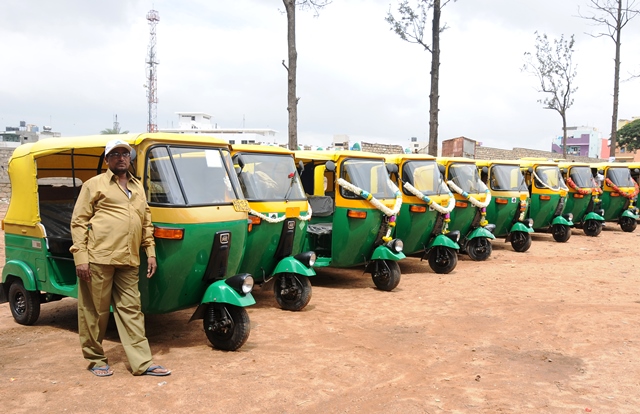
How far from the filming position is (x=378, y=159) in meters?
9.81

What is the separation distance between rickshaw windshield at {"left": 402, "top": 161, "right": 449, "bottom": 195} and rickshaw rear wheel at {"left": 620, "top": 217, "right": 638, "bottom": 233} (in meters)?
10.5

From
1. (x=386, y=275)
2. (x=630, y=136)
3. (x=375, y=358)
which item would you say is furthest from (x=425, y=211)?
(x=630, y=136)

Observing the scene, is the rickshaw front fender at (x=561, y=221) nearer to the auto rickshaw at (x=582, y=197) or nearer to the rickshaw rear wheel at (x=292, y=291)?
the auto rickshaw at (x=582, y=197)

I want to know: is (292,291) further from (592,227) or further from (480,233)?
(592,227)

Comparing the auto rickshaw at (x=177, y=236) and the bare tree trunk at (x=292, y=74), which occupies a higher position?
the bare tree trunk at (x=292, y=74)

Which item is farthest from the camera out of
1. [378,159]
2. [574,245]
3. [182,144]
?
[574,245]

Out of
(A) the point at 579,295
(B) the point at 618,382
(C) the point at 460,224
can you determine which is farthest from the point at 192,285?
(C) the point at 460,224

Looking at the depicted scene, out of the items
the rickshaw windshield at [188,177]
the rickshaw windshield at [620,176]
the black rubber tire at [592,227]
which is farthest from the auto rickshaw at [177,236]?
the rickshaw windshield at [620,176]

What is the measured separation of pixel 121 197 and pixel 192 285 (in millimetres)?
1249

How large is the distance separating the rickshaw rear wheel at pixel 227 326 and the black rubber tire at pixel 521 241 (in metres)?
9.54

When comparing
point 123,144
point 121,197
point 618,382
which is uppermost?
point 123,144

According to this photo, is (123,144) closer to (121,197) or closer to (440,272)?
(121,197)

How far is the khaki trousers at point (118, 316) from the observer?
203 inches

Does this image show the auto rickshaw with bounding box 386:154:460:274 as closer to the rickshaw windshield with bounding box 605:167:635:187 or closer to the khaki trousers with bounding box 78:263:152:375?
the khaki trousers with bounding box 78:263:152:375
